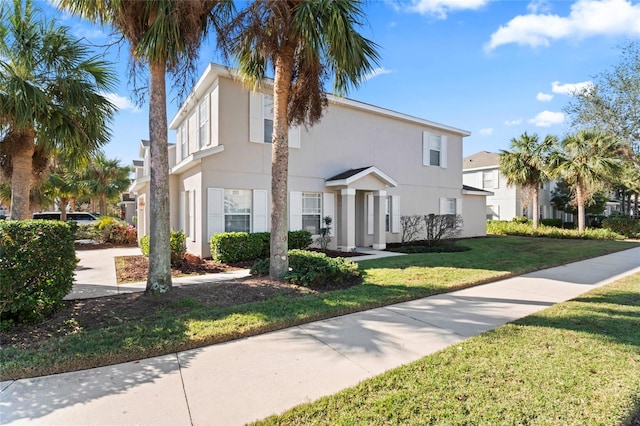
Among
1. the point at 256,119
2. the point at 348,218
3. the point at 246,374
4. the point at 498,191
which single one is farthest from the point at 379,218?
the point at 498,191

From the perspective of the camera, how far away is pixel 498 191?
28.2 meters

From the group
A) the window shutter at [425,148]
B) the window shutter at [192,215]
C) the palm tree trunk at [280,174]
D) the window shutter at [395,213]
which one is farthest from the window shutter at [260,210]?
the window shutter at [425,148]

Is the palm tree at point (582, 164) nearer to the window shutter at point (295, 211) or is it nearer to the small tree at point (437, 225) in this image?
the small tree at point (437, 225)

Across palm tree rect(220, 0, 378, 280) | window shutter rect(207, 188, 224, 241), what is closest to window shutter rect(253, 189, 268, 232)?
window shutter rect(207, 188, 224, 241)

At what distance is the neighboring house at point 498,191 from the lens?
89.6ft

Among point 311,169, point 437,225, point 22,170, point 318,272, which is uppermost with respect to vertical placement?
point 311,169

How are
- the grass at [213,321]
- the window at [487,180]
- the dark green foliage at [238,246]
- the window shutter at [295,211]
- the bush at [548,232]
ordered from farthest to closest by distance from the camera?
the window at [487,180] < the bush at [548,232] < the window shutter at [295,211] < the dark green foliage at [238,246] < the grass at [213,321]

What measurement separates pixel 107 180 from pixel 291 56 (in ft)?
85.0

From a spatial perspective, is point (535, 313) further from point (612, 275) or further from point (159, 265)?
point (159, 265)

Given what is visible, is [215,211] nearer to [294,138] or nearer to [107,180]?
[294,138]

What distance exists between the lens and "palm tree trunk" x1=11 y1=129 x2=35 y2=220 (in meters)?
6.79

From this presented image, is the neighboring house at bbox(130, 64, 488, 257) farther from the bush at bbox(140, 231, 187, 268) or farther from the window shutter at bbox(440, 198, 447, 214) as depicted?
the bush at bbox(140, 231, 187, 268)

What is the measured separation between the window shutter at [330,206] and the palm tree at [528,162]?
15.0m

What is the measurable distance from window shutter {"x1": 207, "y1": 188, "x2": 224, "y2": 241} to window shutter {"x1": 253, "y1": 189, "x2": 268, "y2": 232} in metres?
1.16
